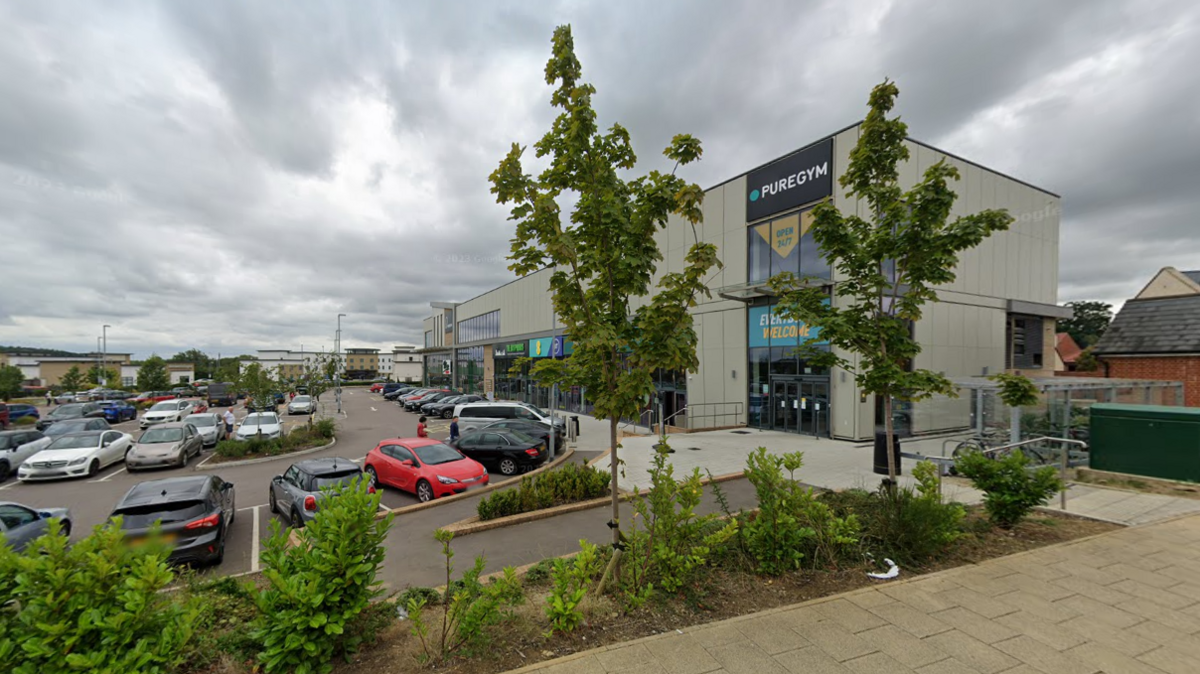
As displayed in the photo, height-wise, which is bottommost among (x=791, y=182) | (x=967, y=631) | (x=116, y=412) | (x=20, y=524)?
(x=116, y=412)

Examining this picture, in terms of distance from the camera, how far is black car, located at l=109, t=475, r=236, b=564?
6.64 meters

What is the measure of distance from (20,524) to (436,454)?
6.28m

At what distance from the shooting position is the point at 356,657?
3527 mm

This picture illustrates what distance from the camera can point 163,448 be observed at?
1498cm

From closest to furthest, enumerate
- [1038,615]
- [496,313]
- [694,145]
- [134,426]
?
1. [1038,615]
2. [694,145]
3. [134,426]
4. [496,313]

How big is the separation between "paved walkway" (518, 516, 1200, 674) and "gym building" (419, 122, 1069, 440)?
11546mm

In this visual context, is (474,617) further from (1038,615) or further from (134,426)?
(134,426)

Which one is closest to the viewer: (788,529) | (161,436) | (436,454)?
(788,529)

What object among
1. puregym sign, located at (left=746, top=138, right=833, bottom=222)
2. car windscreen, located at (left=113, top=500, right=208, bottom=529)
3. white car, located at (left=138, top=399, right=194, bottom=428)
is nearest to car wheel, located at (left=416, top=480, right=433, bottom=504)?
car windscreen, located at (left=113, top=500, right=208, bottom=529)

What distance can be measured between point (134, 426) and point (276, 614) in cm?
3695

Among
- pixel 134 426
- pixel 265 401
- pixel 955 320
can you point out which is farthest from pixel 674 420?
pixel 134 426

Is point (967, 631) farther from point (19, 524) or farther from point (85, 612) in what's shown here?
point (19, 524)

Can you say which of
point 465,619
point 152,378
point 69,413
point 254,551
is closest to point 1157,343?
point 465,619

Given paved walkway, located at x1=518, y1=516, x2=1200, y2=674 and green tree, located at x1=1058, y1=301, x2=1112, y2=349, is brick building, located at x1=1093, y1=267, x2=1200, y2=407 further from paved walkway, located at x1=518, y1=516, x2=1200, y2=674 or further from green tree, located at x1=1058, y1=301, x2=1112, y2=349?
green tree, located at x1=1058, y1=301, x2=1112, y2=349
